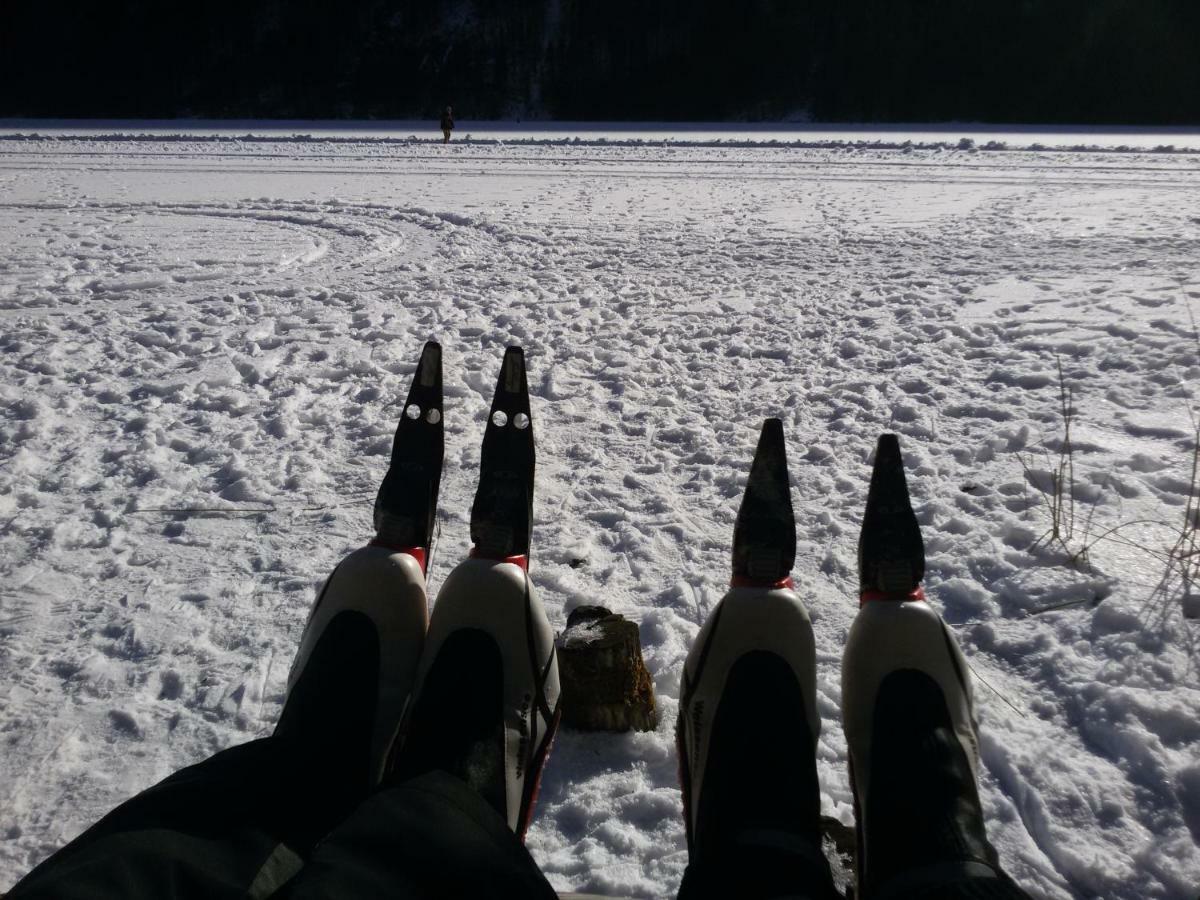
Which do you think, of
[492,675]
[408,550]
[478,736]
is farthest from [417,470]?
[478,736]

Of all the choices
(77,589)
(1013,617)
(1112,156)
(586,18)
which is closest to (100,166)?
(77,589)

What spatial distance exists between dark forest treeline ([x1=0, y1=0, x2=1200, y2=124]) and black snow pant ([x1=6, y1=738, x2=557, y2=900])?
39542 millimetres

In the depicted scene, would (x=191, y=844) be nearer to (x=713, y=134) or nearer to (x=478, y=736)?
(x=478, y=736)

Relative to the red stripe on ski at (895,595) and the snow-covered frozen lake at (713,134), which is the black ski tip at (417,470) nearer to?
the red stripe on ski at (895,595)

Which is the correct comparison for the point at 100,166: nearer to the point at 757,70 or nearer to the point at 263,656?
the point at 263,656

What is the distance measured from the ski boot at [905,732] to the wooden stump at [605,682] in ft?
1.58

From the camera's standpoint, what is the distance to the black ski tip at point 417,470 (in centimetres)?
188

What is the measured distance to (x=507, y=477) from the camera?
6.28 feet

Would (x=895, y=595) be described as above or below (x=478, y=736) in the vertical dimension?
above

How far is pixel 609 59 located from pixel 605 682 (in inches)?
1709

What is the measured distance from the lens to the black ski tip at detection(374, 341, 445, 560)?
6.17ft

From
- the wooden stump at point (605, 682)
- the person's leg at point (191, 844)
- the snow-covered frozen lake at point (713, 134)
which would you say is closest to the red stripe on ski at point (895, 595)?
the wooden stump at point (605, 682)

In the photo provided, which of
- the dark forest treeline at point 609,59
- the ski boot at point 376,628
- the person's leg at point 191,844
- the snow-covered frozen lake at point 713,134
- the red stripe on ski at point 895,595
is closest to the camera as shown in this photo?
the person's leg at point 191,844

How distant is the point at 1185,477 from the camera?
2914mm
